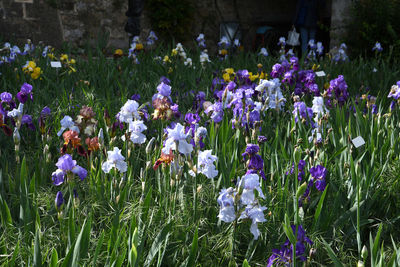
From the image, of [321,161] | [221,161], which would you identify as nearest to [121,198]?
[221,161]

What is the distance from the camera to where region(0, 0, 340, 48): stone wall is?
6062mm

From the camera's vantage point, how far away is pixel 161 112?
7.08 feet

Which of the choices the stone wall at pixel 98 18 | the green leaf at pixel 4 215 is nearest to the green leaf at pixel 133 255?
the green leaf at pixel 4 215

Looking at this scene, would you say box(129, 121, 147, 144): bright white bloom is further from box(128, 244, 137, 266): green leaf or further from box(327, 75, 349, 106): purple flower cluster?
box(327, 75, 349, 106): purple flower cluster

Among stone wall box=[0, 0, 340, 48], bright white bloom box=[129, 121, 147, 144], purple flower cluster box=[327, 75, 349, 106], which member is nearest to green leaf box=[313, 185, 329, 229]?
bright white bloom box=[129, 121, 147, 144]

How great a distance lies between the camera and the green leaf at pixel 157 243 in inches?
A: 52.2

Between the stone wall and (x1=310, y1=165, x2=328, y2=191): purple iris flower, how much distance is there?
408cm

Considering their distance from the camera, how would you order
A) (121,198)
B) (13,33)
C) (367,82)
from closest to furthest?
(121,198), (367,82), (13,33)

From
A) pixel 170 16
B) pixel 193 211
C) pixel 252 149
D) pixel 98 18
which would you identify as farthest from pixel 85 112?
pixel 170 16

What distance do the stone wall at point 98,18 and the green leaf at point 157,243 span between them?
426 cm

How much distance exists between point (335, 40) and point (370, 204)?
5247mm

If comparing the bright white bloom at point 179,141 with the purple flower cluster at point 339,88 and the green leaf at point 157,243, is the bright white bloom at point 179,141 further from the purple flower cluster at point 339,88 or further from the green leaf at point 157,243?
the purple flower cluster at point 339,88

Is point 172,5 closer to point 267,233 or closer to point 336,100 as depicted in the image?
point 336,100

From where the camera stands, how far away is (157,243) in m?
1.35
